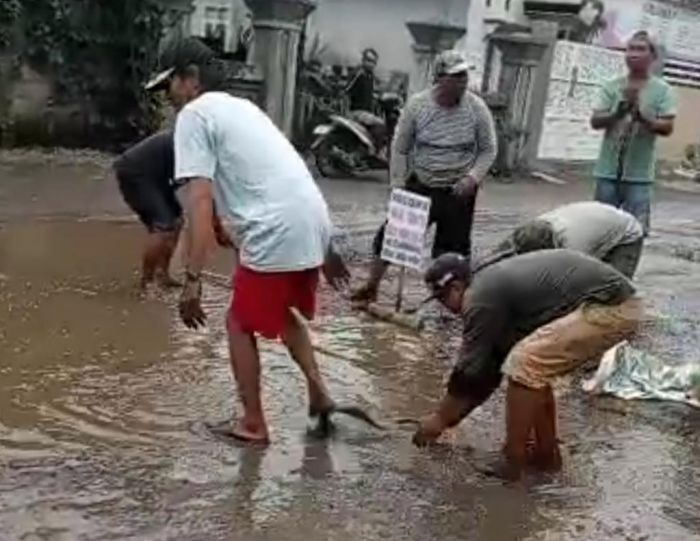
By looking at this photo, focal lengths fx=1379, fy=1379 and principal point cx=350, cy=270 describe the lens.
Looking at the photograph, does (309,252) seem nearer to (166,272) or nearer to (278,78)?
(166,272)

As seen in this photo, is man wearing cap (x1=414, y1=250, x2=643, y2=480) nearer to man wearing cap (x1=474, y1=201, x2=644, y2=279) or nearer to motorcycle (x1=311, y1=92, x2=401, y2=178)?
man wearing cap (x1=474, y1=201, x2=644, y2=279)

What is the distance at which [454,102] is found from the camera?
26.9 feet

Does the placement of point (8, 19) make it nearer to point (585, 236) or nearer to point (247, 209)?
point (585, 236)

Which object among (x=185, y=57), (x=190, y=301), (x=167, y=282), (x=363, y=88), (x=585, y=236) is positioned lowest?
(x=363, y=88)

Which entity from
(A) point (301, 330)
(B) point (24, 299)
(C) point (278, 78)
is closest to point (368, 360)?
(A) point (301, 330)

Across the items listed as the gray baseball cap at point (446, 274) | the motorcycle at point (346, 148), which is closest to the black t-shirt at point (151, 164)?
the gray baseball cap at point (446, 274)

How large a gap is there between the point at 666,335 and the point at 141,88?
9.21 metres

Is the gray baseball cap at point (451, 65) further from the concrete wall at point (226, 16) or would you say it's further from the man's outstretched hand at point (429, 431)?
the concrete wall at point (226, 16)

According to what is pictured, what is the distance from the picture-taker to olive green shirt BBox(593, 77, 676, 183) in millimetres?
8266

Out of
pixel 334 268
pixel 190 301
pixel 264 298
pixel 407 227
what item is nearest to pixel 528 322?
pixel 334 268

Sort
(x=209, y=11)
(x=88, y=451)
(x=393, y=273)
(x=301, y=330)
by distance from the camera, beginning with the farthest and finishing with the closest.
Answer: (x=209, y=11) < (x=393, y=273) < (x=301, y=330) < (x=88, y=451)

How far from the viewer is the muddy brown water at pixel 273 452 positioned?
466cm

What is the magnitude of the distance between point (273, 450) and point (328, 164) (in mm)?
11639

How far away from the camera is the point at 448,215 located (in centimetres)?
838
